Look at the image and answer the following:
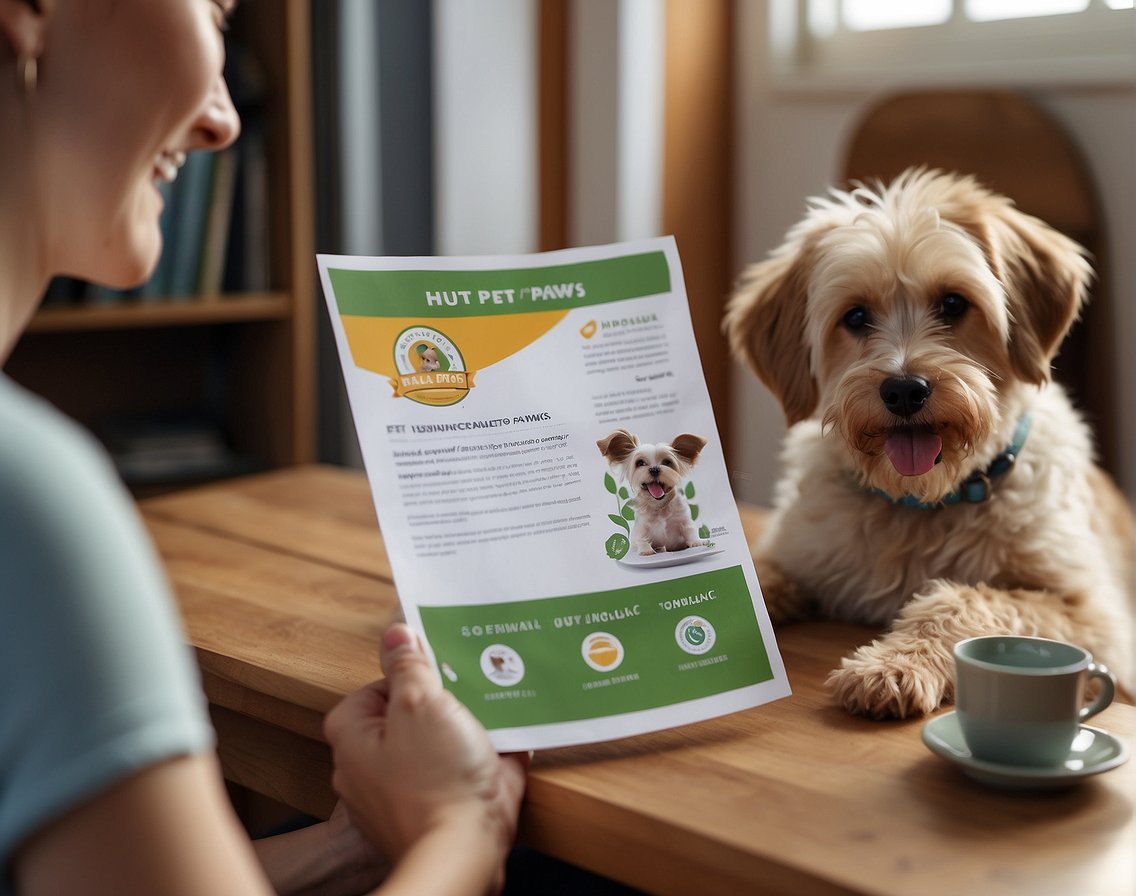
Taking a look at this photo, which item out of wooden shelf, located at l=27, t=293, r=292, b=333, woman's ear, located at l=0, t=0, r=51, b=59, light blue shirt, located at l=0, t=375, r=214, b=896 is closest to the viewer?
light blue shirt, located at l=0, t=375, r=214, b=896

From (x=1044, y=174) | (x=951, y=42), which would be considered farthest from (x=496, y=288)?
(x=951, y=42)

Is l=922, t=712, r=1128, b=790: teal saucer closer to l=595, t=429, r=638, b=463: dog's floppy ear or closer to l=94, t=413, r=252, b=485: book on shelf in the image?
l=595, t=429, r=638, b=463: dog's floppy ear

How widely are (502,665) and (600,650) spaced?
0.07 m

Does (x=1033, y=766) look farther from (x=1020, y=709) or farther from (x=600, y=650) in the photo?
(x=600, y=650)

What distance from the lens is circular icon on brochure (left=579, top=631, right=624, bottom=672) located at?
34.3 inches

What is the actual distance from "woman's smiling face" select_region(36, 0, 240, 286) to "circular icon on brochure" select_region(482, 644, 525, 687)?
0.37 metres

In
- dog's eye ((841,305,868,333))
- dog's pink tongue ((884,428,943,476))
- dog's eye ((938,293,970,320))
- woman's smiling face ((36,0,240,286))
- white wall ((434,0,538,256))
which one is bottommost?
dog's pink tongue ((884,428,943,476))

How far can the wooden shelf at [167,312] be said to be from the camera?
2500 mm

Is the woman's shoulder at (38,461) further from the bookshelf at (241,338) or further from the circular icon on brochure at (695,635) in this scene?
the bookshelf at (241,338)

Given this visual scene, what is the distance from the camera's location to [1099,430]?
2346 mm

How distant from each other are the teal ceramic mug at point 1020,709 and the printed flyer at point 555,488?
17 cm

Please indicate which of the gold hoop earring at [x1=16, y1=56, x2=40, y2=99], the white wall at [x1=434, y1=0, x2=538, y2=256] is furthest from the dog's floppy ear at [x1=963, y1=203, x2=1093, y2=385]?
the white wall at [x1=434, y1=0, x2=538, y2=256]

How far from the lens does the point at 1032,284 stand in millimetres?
1281

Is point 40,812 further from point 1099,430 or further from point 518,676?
point 1099,430
